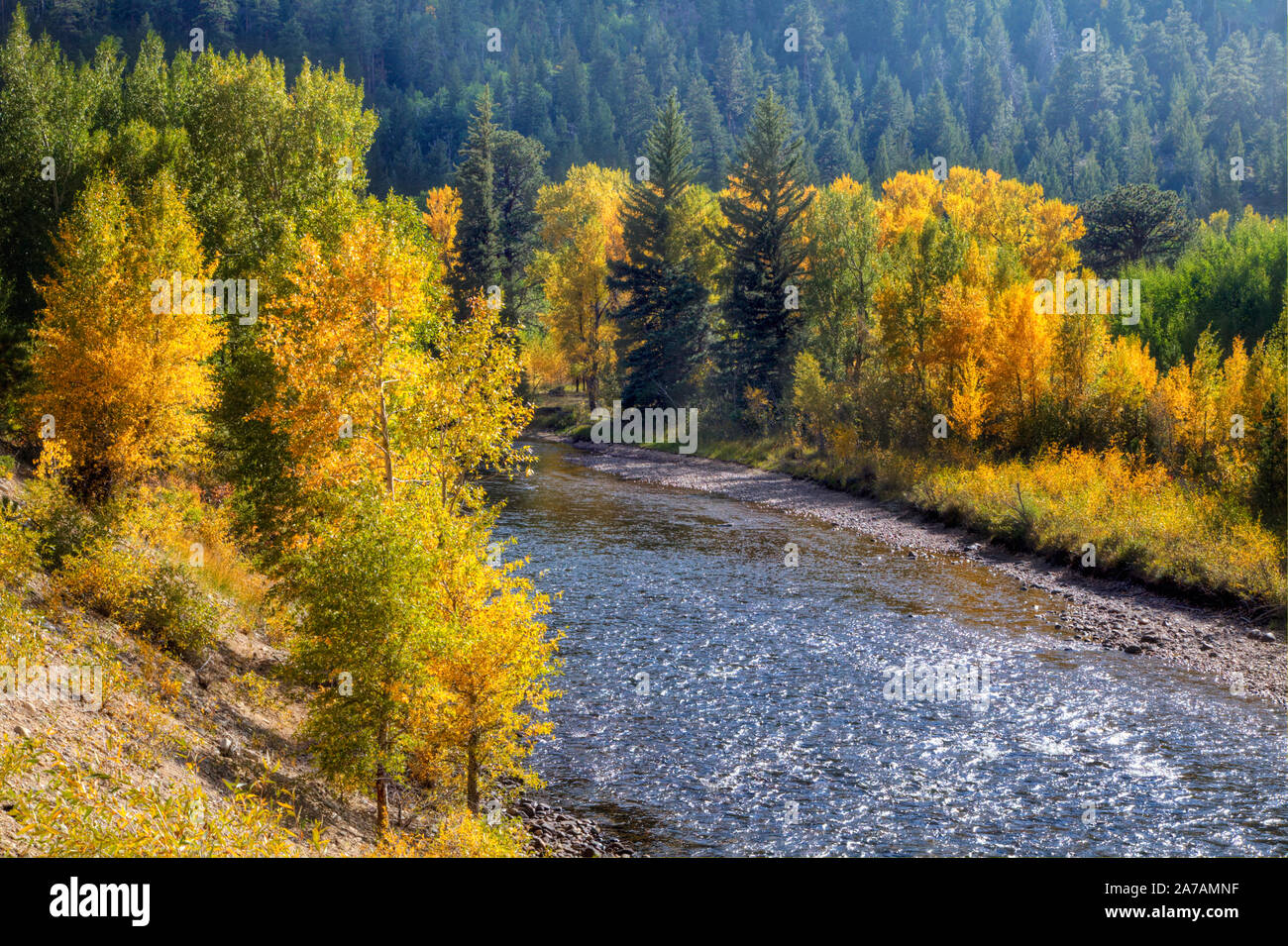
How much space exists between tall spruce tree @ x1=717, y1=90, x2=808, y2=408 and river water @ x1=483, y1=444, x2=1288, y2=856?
3399 cm

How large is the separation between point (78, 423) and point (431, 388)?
9957mm

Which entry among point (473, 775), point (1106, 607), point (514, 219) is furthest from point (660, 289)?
point (473, 775)

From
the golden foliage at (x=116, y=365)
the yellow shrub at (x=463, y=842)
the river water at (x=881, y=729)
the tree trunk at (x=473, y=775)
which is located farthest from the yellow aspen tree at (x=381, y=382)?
the yellow shrub at (x=463, y=842)

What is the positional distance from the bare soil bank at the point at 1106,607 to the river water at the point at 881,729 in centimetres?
89

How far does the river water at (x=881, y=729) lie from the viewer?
51.4 ft

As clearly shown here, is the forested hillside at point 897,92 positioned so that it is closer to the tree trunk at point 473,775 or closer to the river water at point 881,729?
the river water at point 881,729

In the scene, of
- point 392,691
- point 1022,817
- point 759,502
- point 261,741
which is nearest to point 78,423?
point 261,741

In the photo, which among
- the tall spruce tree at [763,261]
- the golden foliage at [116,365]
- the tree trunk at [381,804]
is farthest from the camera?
the tall spruce tree at [763,261]

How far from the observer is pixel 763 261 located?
6562 cm

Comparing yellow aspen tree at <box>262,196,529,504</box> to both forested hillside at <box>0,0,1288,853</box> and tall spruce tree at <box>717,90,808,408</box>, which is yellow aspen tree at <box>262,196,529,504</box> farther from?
tall spruce tree at <box>717,90,808,408</box>

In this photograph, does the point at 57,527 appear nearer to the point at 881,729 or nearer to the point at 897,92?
the point at 881,729

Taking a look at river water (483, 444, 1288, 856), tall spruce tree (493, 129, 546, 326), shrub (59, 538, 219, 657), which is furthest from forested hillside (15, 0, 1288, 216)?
shrub (59, 538, 219, 657)

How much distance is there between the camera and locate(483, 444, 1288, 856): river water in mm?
15656
